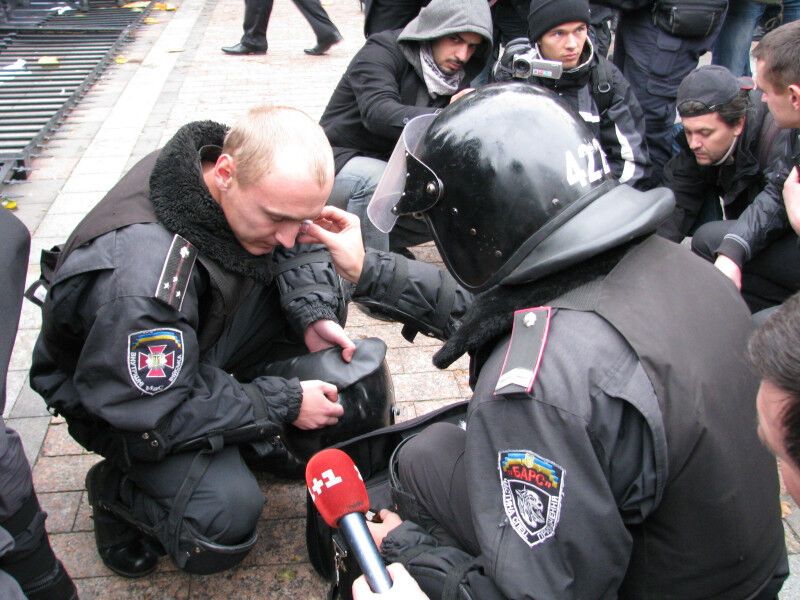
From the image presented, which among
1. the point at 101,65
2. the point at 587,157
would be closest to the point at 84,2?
the point at 101,65

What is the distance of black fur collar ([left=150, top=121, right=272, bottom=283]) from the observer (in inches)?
88.8

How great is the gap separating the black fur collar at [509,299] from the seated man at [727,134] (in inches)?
92.6

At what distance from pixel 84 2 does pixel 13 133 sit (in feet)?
17.7

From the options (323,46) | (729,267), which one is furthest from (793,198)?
(323,46)

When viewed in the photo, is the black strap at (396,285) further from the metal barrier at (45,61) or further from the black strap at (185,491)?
the metal barrier at (45,61)

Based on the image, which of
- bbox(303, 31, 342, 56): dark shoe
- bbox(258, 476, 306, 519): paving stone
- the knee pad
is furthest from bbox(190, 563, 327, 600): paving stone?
bbox(303, 31, 342, 56): dark shoe

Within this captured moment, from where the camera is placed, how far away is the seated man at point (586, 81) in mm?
3906

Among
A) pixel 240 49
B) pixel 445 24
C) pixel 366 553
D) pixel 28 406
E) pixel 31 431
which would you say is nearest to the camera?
pixel 366 553

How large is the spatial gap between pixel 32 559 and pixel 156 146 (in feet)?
14.2

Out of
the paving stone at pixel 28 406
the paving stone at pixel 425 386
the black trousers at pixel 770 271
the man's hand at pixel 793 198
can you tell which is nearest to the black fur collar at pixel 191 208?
the paving stone at pixel 425 386

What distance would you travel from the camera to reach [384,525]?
7.14 feet

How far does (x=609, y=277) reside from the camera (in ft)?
5.46

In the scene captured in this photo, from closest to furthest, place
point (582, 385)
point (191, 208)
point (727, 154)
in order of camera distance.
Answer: point (582, 385), point (191, 208), point (727, 154)

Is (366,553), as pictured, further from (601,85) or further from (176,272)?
(601,85)
